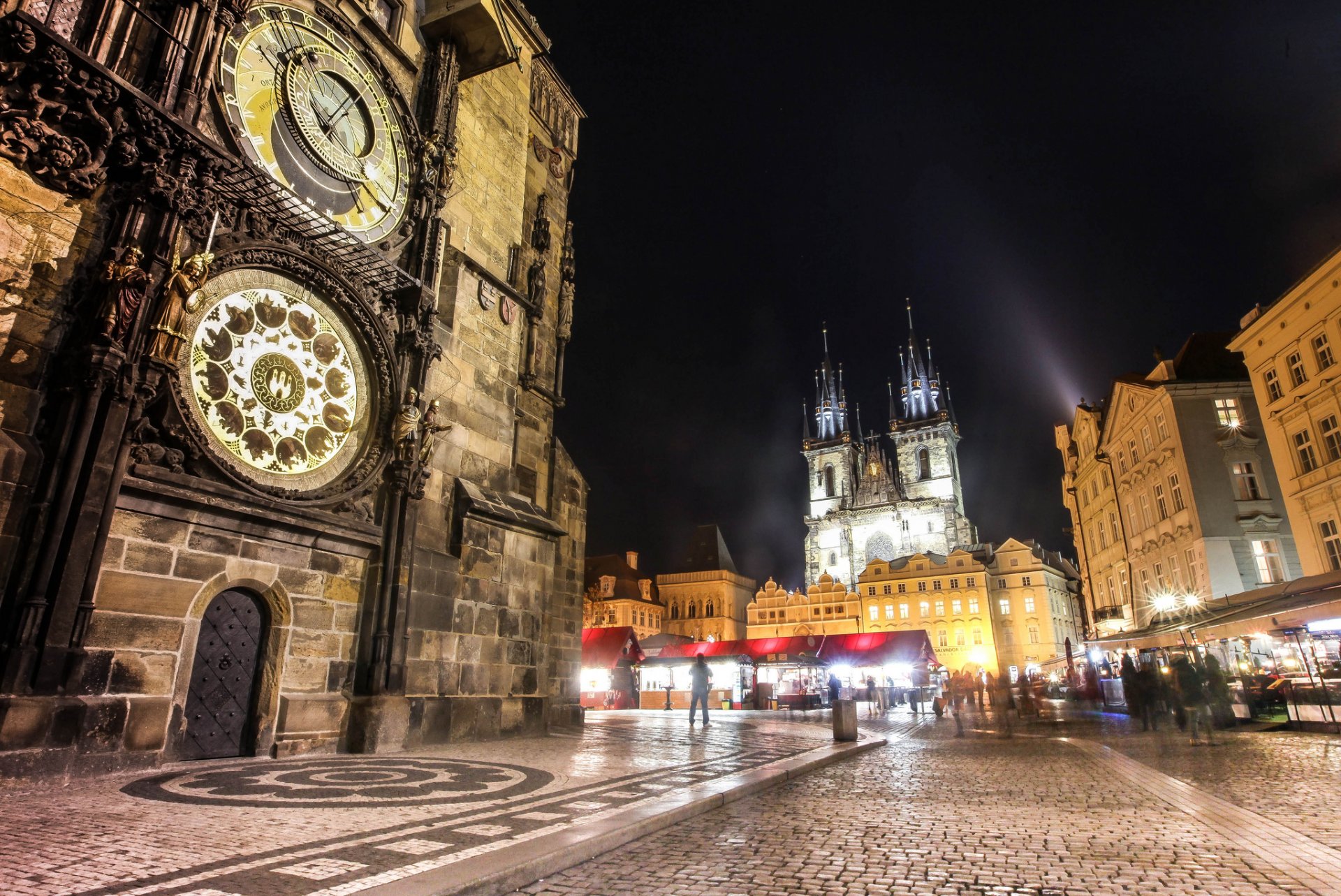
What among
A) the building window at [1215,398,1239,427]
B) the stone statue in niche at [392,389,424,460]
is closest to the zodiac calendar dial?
the stone statue in niche at [392,389,424,460]

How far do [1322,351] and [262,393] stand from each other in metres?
27.8

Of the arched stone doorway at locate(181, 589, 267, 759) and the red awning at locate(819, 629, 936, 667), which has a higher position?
the red awning at locate(819, 629, 936, 667)

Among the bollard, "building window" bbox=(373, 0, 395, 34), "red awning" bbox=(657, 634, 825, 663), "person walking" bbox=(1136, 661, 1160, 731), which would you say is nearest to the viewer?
the bollard

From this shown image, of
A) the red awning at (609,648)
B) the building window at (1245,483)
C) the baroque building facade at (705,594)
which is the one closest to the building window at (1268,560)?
the building window at (1245,483)

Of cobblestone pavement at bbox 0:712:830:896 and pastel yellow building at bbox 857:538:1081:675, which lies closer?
cobblestone pavement at bbox 0:712:830:896

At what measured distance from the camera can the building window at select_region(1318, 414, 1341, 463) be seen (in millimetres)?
20391

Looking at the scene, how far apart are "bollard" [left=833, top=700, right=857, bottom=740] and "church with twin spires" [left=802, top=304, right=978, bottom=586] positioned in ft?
239

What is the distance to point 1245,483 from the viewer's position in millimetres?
26812

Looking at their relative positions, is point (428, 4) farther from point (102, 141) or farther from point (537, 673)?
point (537, 673)

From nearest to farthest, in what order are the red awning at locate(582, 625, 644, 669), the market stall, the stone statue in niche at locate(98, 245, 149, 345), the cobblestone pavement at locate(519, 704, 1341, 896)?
the cobblestone pavement at locate(519, 704, 1341, 896)
the stone statue in niche at locate(98, 245, 149, 345)
the red awning at locate(582, 625, 644, 669)
the market stall

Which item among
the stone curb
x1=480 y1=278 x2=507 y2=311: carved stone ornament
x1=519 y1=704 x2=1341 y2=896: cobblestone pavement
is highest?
x1=480 y1=278 x2=507 y2=311: carved stone ornament

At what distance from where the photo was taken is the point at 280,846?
4.34 metres

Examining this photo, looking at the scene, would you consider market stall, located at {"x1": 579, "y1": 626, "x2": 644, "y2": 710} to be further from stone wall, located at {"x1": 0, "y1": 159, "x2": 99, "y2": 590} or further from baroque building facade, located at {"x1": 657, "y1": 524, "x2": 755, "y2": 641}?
baroque building facade, located at {"x1": 657, "y1": 524, "x2": 755, "y2": 641}

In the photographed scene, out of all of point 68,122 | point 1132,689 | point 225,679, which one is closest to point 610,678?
point 1132,689
